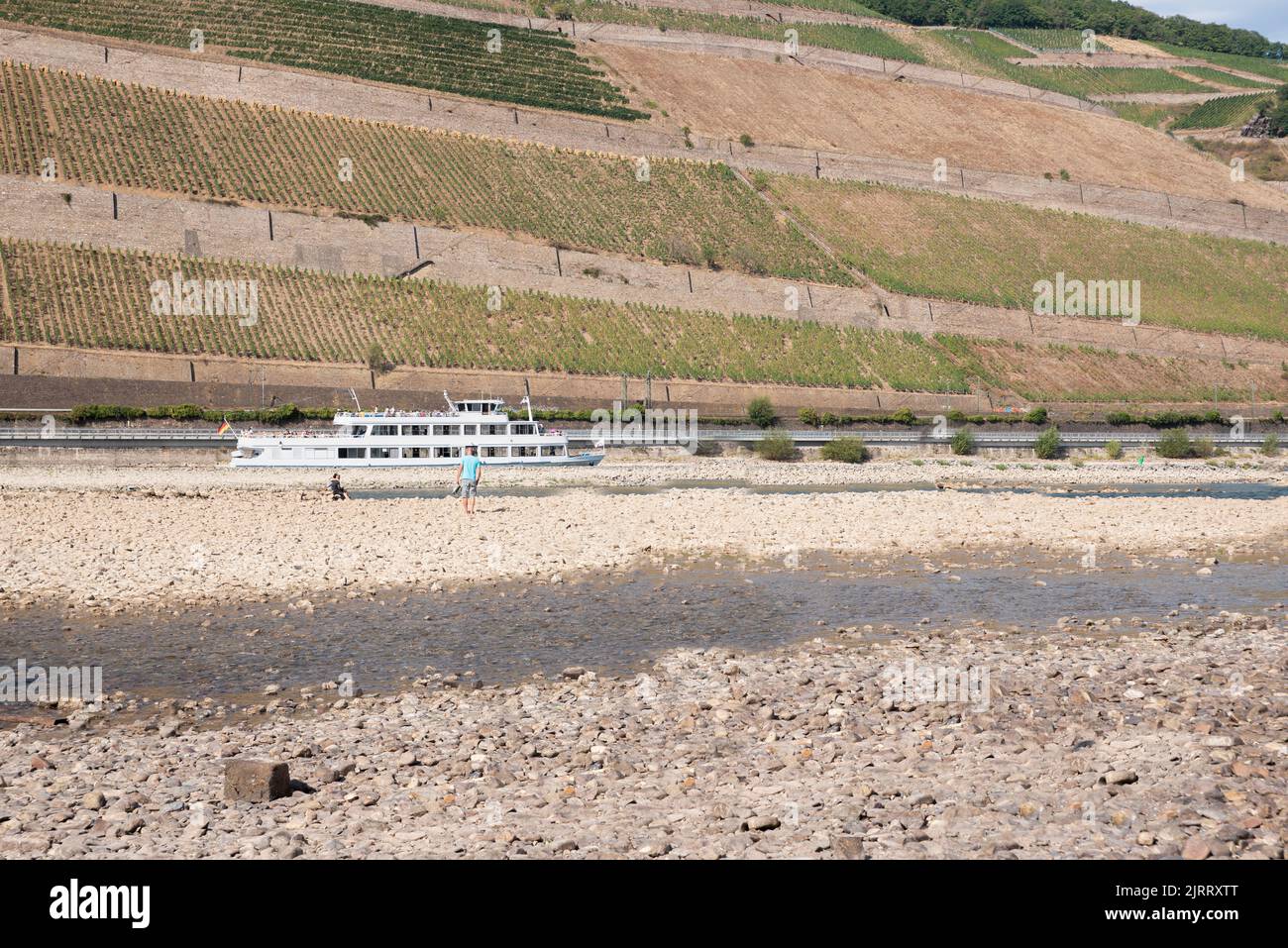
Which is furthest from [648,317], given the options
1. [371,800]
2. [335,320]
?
[371,800]

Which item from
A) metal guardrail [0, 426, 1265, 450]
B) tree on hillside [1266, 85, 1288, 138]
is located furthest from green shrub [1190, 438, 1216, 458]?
tree on hillside [1266, 85, 1288, 138]

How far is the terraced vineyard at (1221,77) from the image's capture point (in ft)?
609

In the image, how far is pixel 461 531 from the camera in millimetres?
29875

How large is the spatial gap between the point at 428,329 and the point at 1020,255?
5701 centimetres

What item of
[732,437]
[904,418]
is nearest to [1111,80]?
[904,418]

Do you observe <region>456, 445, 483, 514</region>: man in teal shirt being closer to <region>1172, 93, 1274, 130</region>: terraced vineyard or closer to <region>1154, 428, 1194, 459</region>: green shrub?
<region>1154, 428, 1194, 459</region>: green shrub

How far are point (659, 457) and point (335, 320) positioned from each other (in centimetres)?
2477

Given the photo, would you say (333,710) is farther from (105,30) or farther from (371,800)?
(105,30)

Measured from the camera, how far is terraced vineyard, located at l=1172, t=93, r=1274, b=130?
15575 cm

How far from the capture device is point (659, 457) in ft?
194

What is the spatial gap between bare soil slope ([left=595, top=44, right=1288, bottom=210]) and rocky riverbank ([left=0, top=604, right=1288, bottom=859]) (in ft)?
334
